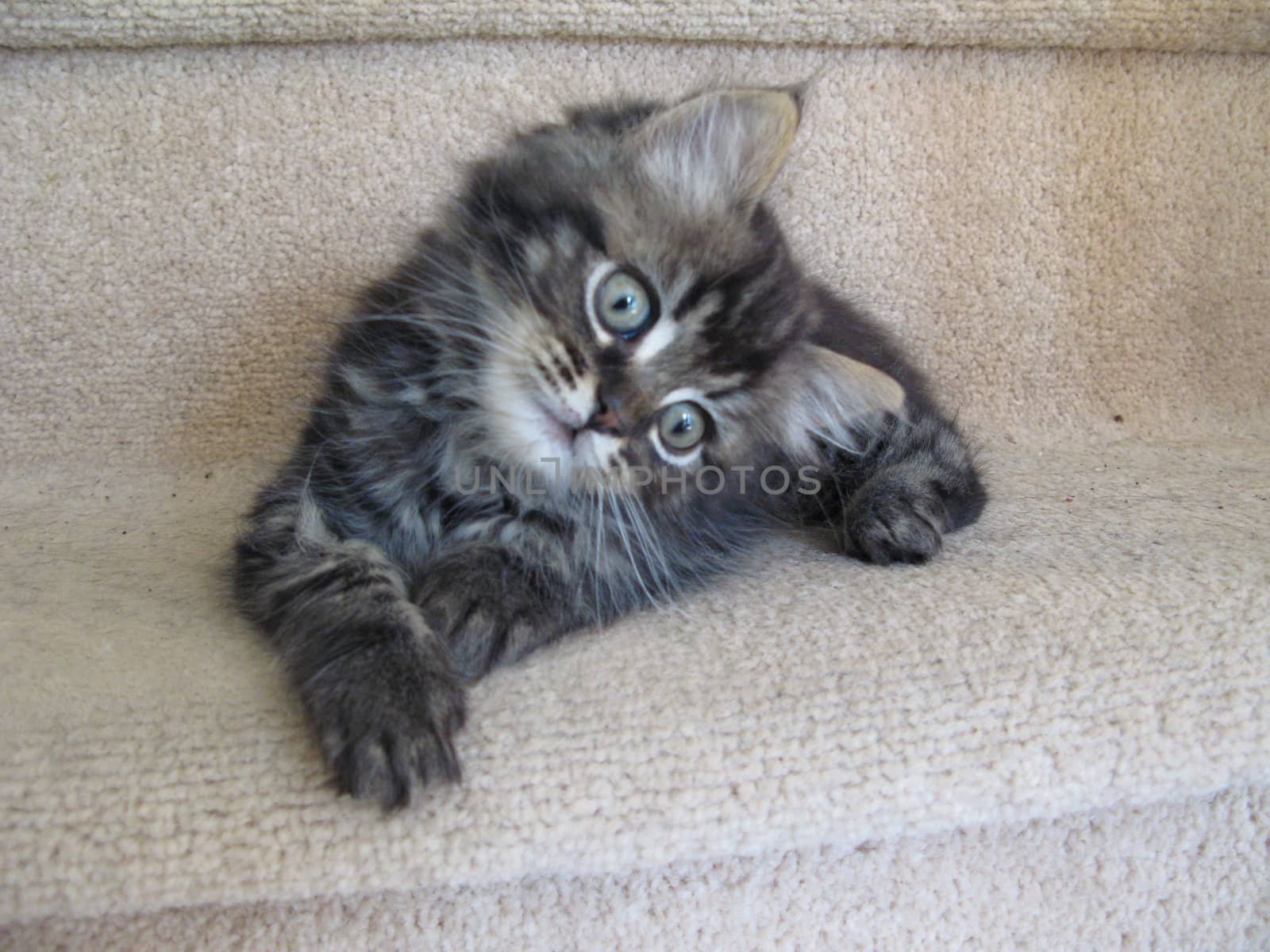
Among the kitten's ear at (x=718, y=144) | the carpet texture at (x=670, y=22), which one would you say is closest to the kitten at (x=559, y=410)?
the kitten's ear at (x=718, y=144)

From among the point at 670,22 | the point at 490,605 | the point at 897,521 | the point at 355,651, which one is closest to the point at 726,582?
the point at 897,521

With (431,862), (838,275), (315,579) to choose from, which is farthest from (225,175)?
(431,862)

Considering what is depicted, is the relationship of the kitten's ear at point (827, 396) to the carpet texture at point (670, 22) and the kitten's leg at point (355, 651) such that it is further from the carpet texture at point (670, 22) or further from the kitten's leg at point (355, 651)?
the carpet texture at point (670, 22)

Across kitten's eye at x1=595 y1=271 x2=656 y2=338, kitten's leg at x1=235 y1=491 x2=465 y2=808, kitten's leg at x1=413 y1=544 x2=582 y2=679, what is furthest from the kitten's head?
kitten's leg at x1=235 y1=491 x2=465 y2=808

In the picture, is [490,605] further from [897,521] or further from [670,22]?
[670,22]

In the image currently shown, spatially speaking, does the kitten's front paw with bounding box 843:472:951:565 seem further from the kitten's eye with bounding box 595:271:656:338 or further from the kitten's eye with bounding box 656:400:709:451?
the kitten's eye with bounding box 595:271:656:338

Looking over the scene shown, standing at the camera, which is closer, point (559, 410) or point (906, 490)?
point (559, 410)
